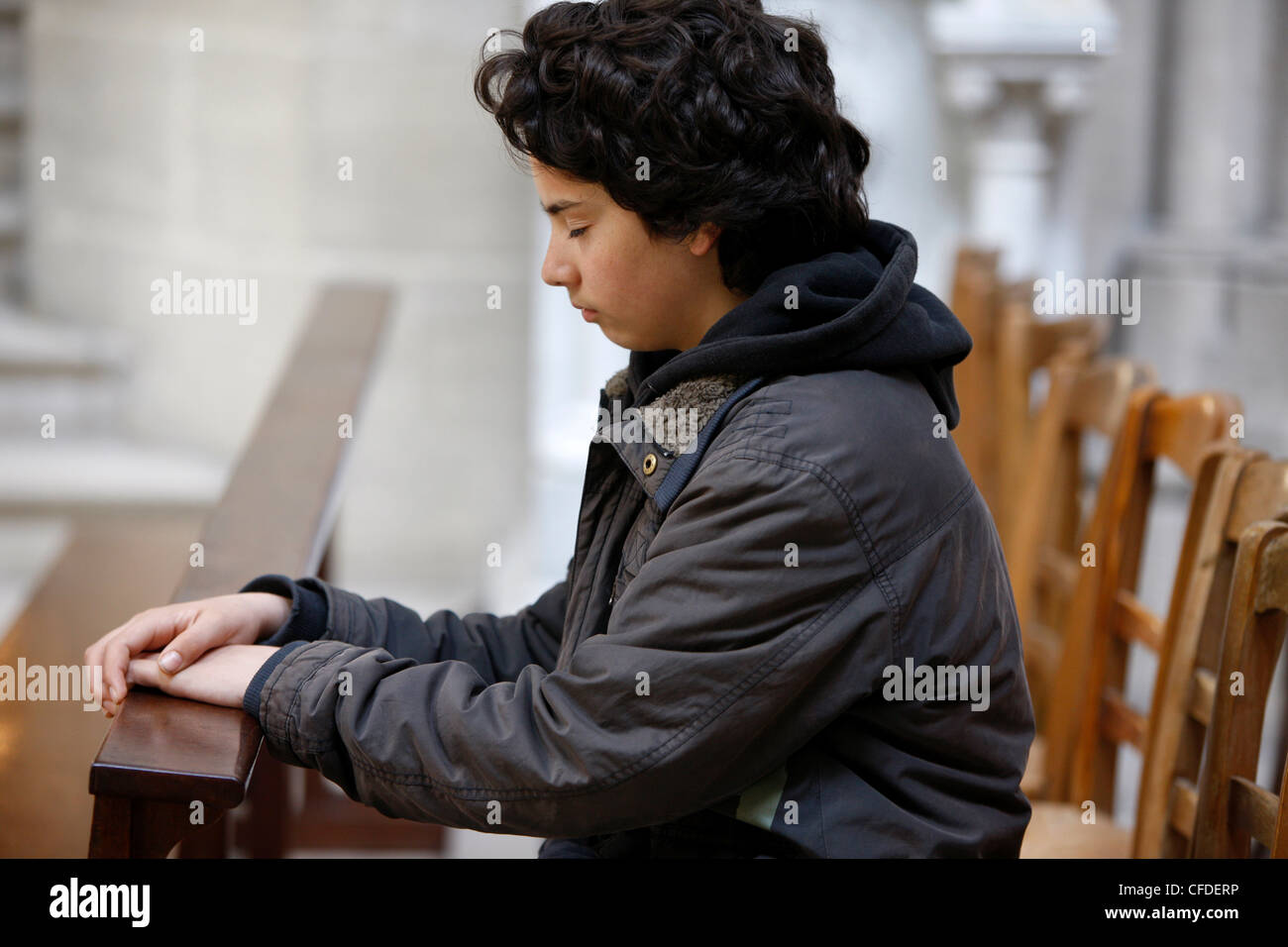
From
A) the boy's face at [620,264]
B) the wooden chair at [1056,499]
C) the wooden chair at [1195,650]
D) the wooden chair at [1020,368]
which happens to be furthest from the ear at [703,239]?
the wooden chair at [1020,368]

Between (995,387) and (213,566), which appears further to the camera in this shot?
(995,387)

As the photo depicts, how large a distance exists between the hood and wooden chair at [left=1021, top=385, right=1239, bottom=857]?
65 cm

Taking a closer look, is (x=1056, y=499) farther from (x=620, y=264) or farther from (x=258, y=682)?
(x=258, y=682)

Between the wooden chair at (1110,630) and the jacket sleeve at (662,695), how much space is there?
77 centimetres

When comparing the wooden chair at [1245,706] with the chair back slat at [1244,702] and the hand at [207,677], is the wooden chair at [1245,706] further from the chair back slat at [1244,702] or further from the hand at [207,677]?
the hand at [207,677]

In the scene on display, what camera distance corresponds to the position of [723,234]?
1217mm

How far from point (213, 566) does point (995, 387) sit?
99.9 inches

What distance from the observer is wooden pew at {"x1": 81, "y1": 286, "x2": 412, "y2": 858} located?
942mm

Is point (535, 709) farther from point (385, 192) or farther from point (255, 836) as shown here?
point (385, 192)

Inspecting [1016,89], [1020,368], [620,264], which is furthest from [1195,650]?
[1016,89]

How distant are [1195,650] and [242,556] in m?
0.97

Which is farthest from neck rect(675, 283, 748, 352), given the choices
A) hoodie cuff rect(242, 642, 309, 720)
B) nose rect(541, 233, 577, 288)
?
hoodie cuff rect(242, 642, 309, 720)

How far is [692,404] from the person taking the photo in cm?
117

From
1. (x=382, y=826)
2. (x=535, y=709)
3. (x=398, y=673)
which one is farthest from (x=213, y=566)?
(x=382, y=826)
